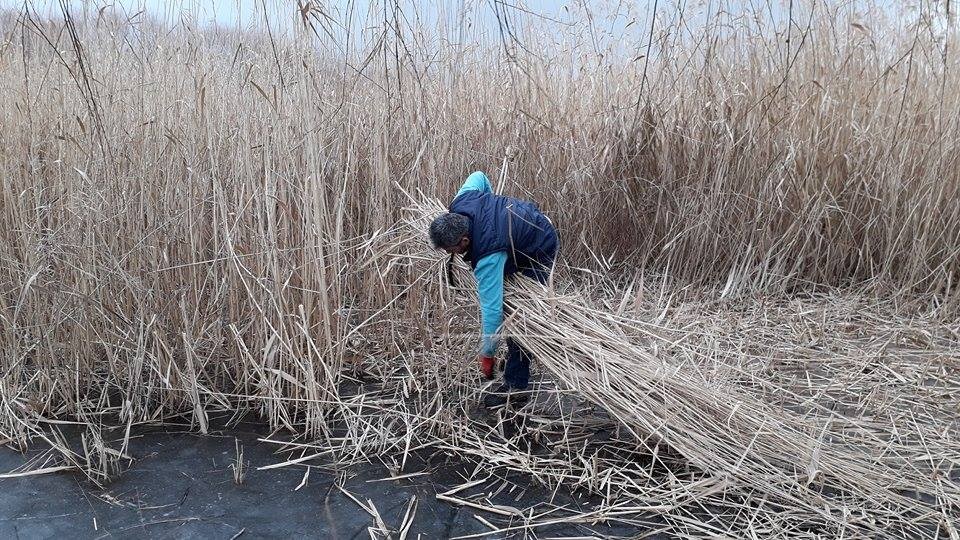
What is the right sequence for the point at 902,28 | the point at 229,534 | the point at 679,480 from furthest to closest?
1. the point at 902,28
2. the point at 679,480
3. the point at 229,534

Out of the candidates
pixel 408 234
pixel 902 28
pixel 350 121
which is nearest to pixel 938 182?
pixel 902 28

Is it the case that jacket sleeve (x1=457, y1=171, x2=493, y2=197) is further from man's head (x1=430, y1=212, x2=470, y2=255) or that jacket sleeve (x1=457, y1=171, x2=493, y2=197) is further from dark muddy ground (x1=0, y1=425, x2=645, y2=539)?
dark muddy ground (x1=0, y1=425, x2=645, y2=539)

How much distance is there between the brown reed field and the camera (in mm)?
2244

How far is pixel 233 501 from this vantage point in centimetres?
217

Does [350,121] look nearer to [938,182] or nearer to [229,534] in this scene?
[229,534]

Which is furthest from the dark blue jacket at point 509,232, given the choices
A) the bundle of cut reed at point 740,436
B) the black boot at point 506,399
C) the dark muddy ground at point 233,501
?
the dark muddy ground at point 233,501

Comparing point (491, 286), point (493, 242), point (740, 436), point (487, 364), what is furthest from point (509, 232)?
point (740, 436)

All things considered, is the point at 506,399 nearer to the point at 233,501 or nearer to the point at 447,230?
the point at 447,230

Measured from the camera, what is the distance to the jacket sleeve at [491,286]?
2.36 m

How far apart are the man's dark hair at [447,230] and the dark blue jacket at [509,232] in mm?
91

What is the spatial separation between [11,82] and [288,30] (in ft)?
4.55

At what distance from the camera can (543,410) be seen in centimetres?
266

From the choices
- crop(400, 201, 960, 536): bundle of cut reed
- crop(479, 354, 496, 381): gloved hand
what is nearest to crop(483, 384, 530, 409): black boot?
crop(479, 354, 496, 381): gloved hand

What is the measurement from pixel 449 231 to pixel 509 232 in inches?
→ 8.5
